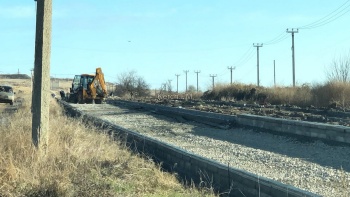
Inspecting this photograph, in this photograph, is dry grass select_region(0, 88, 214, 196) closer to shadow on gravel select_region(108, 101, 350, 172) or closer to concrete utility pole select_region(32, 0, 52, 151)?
concrete utility pole select_region(32, 0, 52, 151)

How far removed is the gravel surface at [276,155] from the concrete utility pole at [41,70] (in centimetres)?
476

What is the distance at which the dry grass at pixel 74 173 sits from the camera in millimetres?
7098

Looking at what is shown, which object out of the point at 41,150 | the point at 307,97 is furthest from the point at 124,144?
the point at 307,97

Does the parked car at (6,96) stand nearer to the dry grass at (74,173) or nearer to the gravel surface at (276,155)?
the gravel surface at (276,155)

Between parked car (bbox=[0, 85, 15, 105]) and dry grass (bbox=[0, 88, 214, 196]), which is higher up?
parked car (bbox=[0, 85, 15, 105])

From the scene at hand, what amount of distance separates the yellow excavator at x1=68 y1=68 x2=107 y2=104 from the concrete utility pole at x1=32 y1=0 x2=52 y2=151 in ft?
138

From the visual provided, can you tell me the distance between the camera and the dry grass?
23.3 ft

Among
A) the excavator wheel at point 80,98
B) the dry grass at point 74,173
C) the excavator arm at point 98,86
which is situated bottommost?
the dry grass at point 74,173

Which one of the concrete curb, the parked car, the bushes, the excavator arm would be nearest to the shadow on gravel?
the concrete curb

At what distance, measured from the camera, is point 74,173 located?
323 inches

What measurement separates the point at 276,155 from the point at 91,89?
3982 centimetres

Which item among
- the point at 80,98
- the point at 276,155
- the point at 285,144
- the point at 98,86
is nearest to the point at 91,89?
the point at 98,86

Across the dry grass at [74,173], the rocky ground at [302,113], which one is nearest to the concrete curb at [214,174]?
the dry grass at [74,173]

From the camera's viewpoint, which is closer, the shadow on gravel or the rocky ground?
the shadow on gravel
